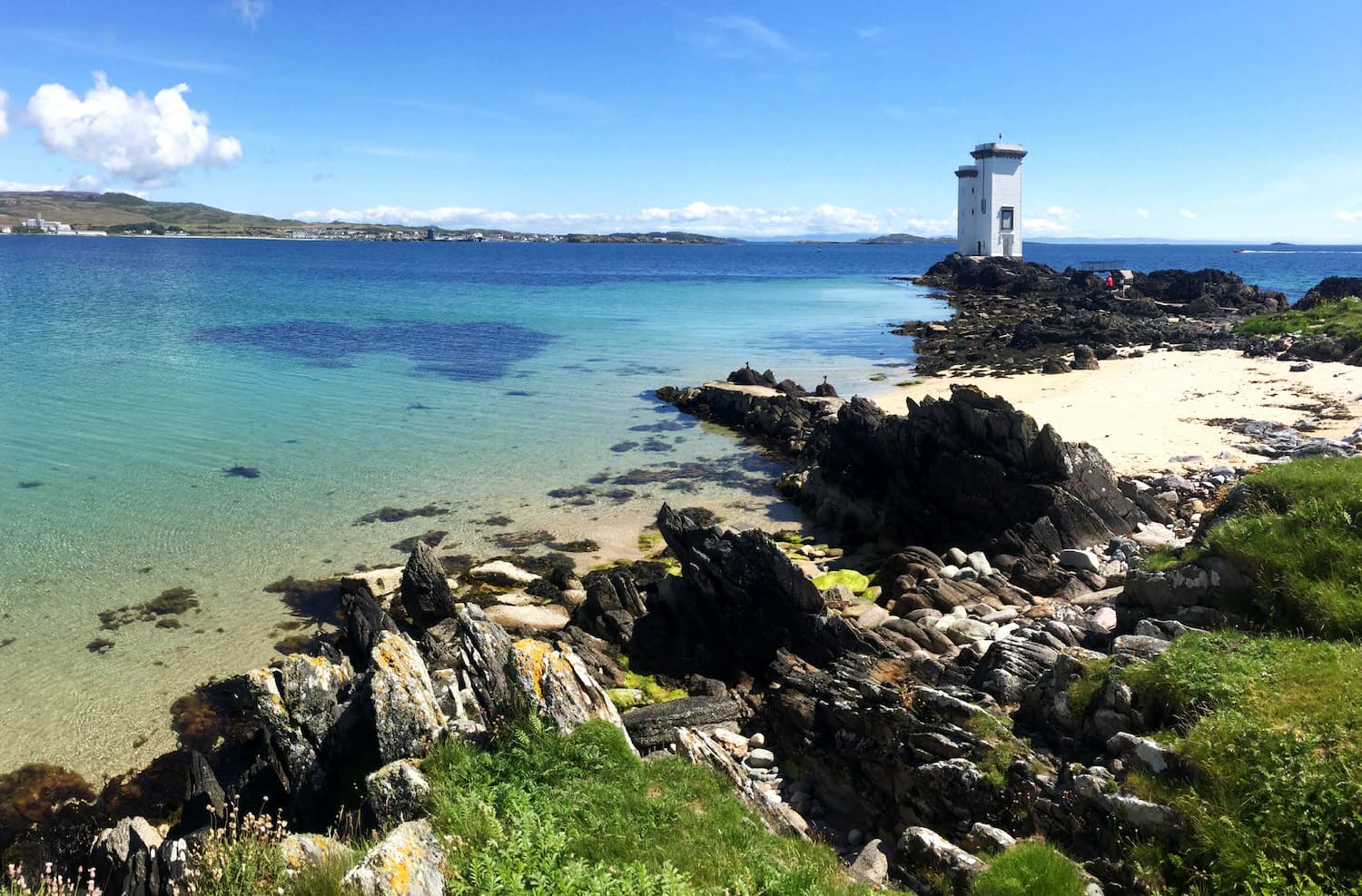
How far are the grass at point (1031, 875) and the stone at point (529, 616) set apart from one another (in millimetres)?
11215

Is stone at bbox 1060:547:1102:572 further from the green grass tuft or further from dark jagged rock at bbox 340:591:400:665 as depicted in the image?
dark jagged rock at bbox 340:591:400:665

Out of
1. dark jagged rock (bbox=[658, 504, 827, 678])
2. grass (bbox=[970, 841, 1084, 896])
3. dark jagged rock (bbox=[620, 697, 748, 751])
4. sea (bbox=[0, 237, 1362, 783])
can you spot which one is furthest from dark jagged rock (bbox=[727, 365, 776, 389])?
grass (bbox=[970, 841, 1084, 896])

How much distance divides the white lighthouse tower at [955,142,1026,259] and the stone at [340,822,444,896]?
115649 millimetres

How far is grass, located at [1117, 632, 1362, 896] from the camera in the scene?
23.0 feet

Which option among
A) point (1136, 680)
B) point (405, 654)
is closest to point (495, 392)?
point (405, 654)

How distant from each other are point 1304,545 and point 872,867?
8.52 m

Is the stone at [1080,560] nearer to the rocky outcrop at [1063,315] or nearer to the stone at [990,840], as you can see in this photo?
the stone at [990,840]

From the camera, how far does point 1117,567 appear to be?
17922 mm

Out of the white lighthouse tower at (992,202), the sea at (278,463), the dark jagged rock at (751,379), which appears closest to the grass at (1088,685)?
the sea at (278,463)

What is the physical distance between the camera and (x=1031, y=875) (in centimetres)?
761

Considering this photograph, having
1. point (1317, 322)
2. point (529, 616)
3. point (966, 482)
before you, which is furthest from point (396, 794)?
point (1317, 322)

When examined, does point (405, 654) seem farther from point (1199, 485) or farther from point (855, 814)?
point (1199, 485)

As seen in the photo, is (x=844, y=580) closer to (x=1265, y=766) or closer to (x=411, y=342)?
(x=1265, y=766)

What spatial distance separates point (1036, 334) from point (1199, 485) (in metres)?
37.2
